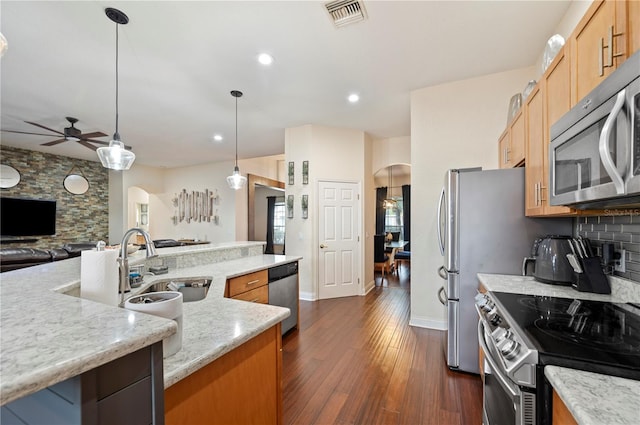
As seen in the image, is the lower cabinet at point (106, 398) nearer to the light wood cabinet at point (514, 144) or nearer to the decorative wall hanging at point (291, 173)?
the light wood cabinet at point (514, 144)

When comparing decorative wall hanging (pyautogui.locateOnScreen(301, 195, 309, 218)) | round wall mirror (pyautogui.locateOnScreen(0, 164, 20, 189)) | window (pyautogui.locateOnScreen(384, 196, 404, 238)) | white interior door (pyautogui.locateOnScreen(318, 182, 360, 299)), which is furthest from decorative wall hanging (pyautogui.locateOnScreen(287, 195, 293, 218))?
round wall mirror (pyautogui.locateOnScreen(0, 164, 20, 189))

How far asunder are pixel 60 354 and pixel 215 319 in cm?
75

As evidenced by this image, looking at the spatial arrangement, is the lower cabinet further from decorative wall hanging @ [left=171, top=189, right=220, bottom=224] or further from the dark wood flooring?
decorative wall hanging @ [left=171, top=189, right=220, bottom=224]

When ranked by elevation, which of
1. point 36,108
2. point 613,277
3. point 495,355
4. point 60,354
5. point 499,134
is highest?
point 36,108

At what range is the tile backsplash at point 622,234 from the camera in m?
1.47

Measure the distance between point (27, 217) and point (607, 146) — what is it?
9.23 meters

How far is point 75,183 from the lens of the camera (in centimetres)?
706

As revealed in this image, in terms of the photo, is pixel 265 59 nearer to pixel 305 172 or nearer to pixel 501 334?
pixel 305 172

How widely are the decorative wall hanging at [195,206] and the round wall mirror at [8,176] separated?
3305 millimetres

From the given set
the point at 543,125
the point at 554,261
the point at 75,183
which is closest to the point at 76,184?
the point at 75,183

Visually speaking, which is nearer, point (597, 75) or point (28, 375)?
point (28, 375)

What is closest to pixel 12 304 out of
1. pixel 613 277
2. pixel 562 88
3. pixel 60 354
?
pixel 60 354

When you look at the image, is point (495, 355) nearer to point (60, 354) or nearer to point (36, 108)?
point (60, 354)

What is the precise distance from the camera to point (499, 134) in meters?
3.15
